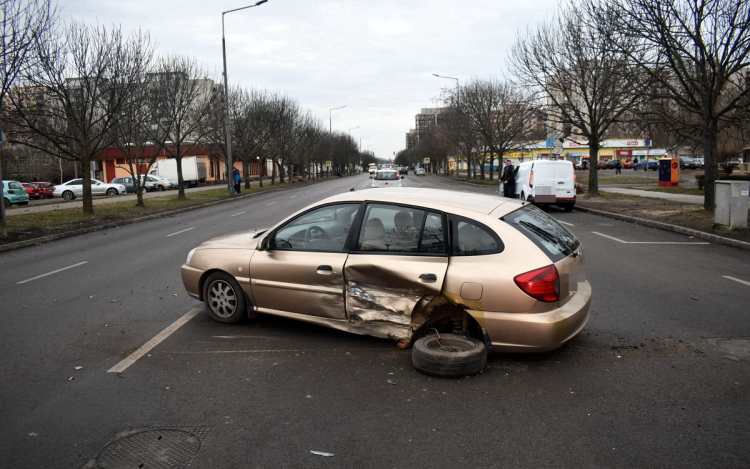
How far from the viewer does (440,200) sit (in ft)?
16.4

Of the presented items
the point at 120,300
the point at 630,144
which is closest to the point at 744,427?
the point at 120,300

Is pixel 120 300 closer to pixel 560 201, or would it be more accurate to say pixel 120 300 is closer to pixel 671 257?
pixel 671 257

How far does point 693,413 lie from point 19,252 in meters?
14.2

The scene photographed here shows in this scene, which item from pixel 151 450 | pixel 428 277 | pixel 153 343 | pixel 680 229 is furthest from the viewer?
pixel 680 229

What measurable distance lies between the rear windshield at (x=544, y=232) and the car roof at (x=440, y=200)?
4.1 inches

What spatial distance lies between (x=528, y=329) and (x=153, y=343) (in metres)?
3.54

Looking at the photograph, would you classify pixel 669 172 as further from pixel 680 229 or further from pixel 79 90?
pixel 79 90

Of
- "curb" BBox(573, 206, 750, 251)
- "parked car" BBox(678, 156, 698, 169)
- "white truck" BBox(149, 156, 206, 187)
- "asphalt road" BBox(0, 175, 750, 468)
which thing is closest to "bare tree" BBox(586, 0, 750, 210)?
"curb" BBox(573, 206, 750, 251)

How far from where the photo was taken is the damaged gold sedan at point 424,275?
169 inches

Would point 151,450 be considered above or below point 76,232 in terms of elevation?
below

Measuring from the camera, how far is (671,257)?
988cm

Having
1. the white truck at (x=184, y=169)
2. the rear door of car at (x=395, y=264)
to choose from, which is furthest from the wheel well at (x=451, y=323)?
the white truck at (x=184, y=169)

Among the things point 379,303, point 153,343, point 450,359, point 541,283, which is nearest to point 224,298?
point 153,343

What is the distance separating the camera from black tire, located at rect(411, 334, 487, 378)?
4203 millimetres
